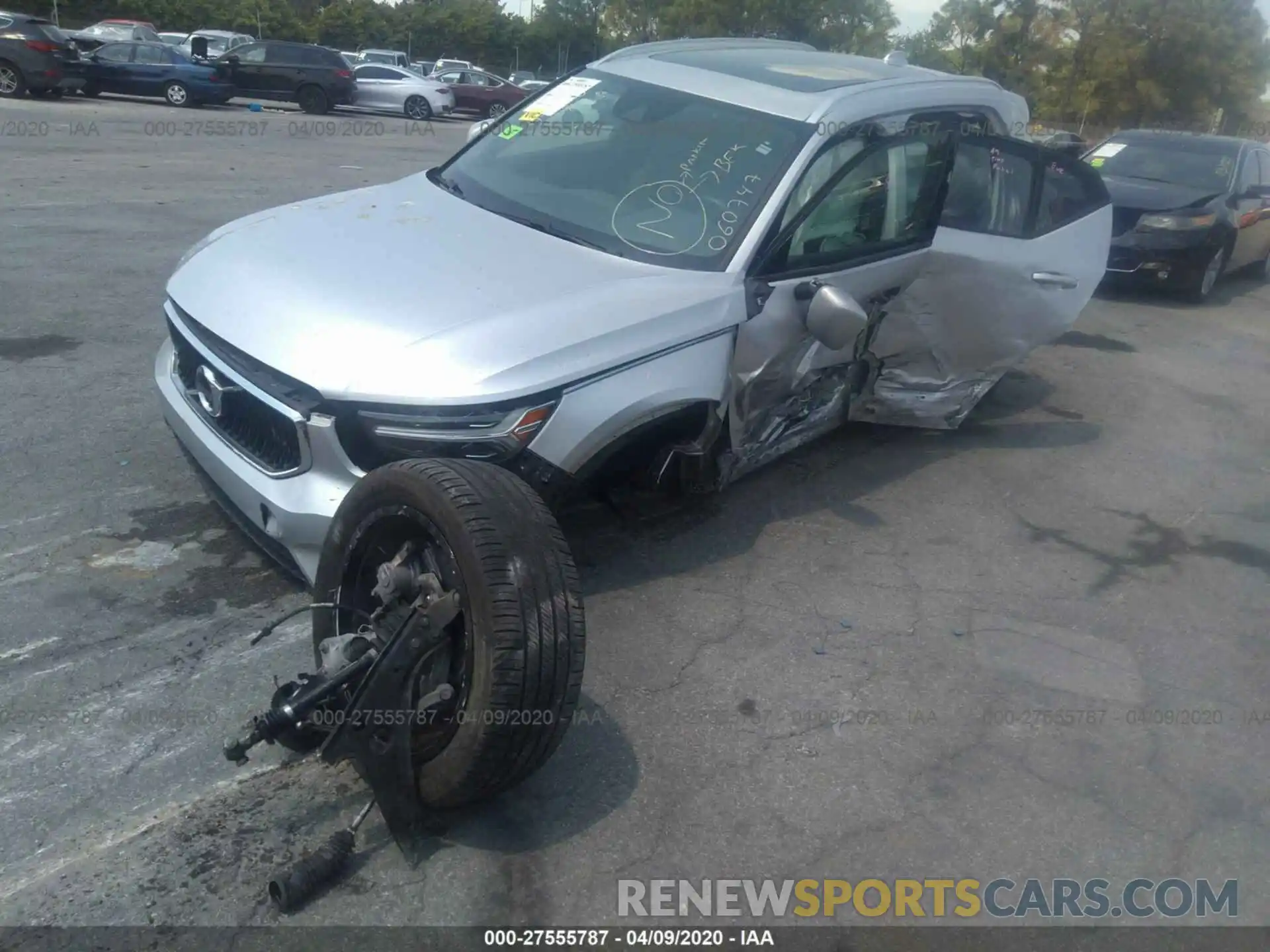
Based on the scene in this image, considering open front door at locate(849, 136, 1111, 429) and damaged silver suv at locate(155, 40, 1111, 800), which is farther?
open front door at locate(849, 136, 1111, 429)

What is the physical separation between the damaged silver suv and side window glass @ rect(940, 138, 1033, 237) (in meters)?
0.02

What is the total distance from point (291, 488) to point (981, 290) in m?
3.78

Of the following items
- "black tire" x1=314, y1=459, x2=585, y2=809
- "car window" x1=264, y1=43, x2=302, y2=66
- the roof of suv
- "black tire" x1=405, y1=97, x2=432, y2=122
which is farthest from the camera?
"black tire" x1=405, y1=97, x2=432, y2=122

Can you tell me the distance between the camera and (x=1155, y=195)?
11109 mm

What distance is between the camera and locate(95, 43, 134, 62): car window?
23.0 meters

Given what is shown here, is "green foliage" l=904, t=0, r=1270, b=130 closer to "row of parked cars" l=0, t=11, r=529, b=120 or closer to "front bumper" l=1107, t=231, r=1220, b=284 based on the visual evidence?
"row of parked cars" l=0, t=11, r=529, b=120

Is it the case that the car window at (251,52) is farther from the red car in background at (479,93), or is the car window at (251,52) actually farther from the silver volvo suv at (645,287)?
the silver volvo suv at (645,287)

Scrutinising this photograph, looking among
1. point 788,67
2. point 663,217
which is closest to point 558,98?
point 788,67

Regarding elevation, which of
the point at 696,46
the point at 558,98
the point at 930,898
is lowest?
the point at 930,898

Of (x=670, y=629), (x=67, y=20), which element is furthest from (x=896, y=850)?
(x=67, y=20)

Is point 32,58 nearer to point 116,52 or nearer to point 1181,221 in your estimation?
point 116,52

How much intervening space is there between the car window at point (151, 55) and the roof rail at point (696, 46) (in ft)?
67.3

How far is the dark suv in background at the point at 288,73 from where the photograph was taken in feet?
85.1

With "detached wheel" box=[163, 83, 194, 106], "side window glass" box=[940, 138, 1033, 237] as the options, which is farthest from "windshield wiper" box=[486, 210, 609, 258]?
"detached wheel" box=[163, 83, 194, 106]
